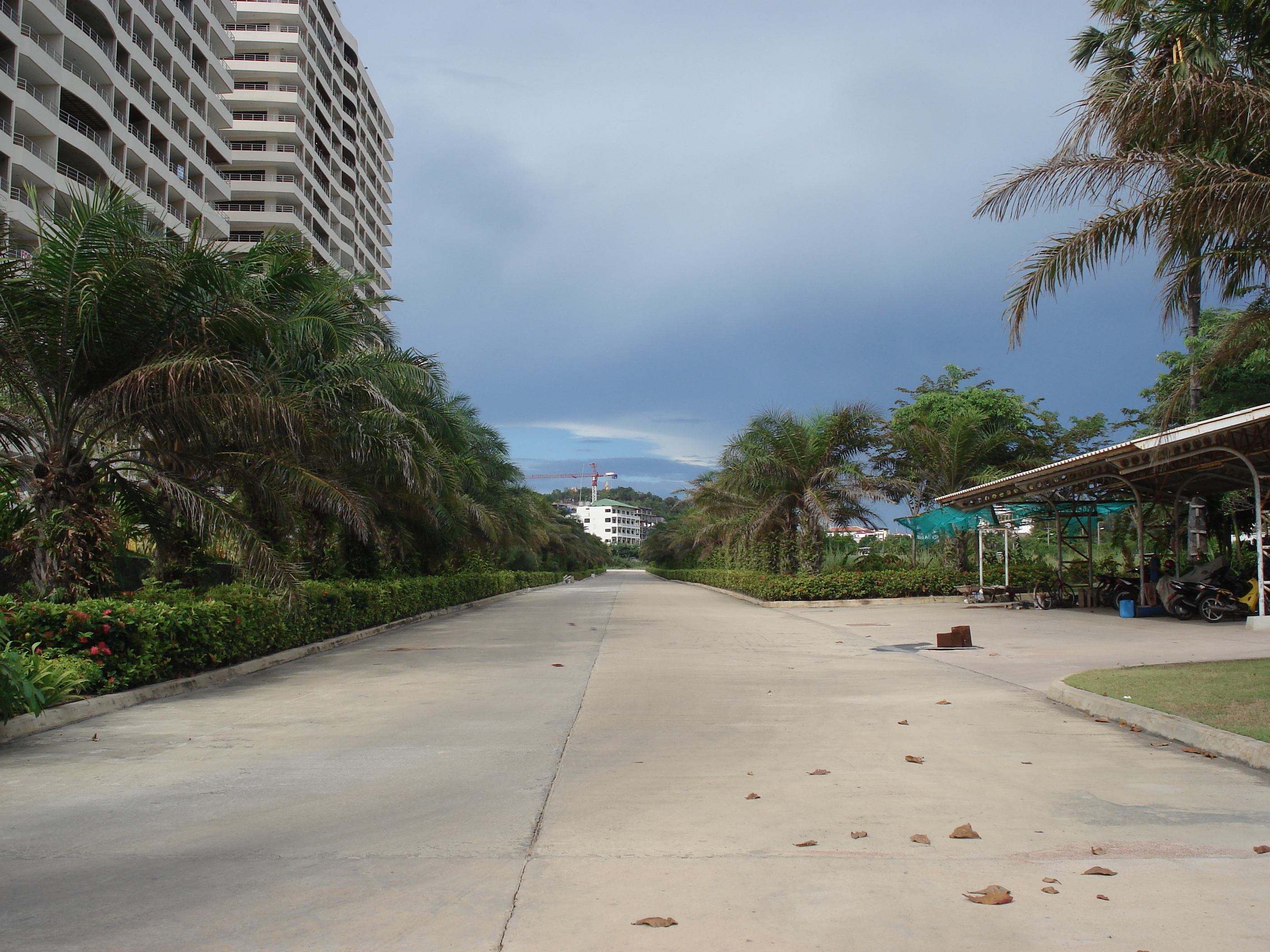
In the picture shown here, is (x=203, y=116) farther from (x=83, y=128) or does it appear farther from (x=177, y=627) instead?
(x=177, y=627)

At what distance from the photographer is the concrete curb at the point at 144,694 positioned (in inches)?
299

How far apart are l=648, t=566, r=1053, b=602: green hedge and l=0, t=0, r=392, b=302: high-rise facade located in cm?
1991

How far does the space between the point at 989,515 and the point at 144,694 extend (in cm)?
2542

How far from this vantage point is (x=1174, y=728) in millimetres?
7199

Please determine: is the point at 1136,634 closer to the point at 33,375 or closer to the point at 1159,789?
the point at 1159,789

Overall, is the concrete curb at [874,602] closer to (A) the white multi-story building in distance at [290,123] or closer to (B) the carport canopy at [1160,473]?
(B) the carport canopy at [1160,473]

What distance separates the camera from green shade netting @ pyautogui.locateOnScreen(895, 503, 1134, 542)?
2664cm

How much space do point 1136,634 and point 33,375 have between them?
1736 centimetres

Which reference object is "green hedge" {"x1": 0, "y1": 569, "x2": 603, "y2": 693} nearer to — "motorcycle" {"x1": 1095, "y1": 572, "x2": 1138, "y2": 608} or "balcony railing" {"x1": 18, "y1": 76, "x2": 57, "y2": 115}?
"motorcycle" {"x1": 1095, "y1": 572, "x2": 1138, "y2": 608}

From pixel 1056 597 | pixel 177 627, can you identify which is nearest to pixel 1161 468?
pixel 1056 597

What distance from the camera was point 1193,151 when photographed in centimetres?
953

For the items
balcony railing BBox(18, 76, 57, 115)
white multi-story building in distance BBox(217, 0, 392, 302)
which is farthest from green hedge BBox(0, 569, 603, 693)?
white multi-story building in distance BBox(217, 0, 392, 302)

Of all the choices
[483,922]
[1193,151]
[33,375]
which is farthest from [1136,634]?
[33,375]

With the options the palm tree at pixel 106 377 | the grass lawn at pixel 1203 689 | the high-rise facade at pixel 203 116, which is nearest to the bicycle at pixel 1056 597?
the grass lawn at pixel 1203 689
